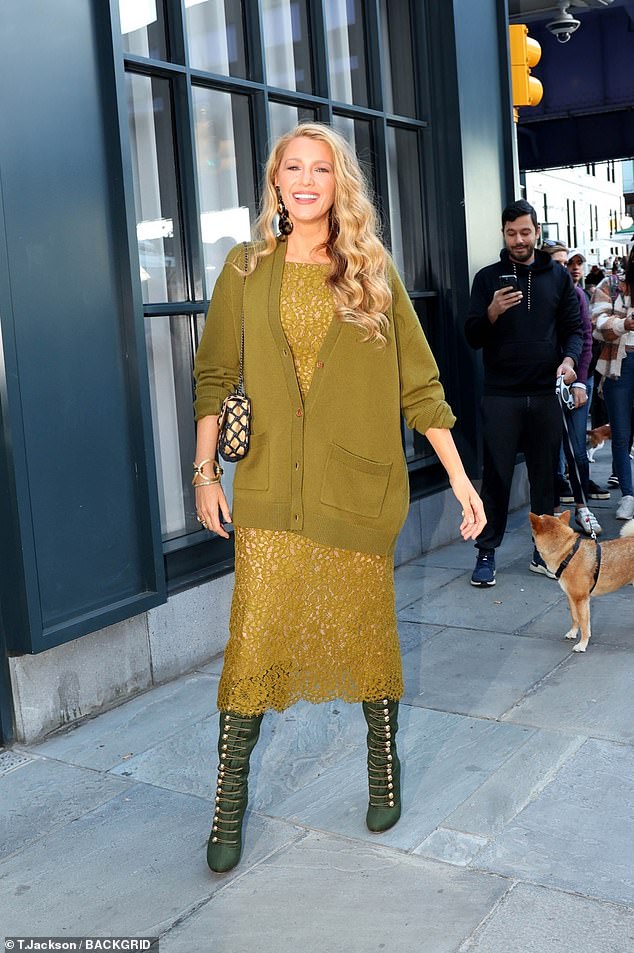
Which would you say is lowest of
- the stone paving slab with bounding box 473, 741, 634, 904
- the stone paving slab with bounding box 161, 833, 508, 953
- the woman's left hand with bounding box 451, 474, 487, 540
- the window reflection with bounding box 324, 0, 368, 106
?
the stone paving slab with bounding box 473, 741, 634, 904

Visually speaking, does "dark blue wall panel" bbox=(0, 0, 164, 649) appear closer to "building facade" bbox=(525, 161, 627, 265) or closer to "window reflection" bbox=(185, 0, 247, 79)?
"window reflection" bbox=(185, 0, 247, 79)

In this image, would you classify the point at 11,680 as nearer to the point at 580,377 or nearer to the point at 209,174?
the point at 209,174

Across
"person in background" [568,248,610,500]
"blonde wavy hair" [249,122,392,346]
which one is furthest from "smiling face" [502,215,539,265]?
"blonde wavy hair" [249,122,392,346]

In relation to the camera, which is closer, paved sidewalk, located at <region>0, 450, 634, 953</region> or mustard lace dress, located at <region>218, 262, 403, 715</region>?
paved sidewalk, located at <region>0, 450, 634, 953</region>

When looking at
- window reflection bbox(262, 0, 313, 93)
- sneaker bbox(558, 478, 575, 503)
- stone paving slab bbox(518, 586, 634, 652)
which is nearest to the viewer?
stone paving slab bbox(518, 586, 634, 652)

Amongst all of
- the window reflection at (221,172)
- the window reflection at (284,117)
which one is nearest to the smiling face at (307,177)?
the window reflection at (221,172)

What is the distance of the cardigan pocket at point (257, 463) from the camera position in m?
3.19

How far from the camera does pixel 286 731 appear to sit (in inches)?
175

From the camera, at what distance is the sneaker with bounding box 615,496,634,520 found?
810cm

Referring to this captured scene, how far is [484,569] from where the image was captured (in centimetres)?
658

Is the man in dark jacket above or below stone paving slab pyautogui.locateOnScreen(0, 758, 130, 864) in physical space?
above

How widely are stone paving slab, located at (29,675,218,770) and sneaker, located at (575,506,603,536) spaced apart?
346cm

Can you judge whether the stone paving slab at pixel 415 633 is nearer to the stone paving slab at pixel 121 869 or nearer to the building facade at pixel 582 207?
the stone paving slab at pixel 121 869

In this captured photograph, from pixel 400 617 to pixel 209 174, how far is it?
8.98 ft
